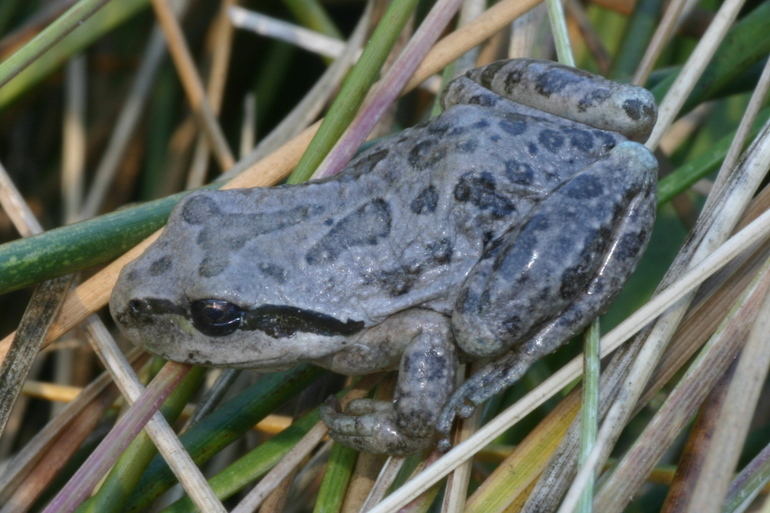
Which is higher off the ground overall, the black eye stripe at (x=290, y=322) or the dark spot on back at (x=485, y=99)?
the dark spot on back at (x=485, y=99)

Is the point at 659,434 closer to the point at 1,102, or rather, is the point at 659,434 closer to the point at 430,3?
the point at 430,3

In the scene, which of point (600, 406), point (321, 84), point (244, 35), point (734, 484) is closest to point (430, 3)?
point (321, 84)

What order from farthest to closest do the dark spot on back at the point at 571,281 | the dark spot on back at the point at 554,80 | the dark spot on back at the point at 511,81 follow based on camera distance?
the dark spot on back at the point at 511,81
the dark spot on back at the point at 554,80
the dark spot on back at the point at 571,281

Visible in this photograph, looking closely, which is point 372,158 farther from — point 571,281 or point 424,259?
point 571,281

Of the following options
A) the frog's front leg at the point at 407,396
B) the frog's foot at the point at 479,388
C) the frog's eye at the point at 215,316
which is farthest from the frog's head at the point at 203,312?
the frog's foot at the point at 479,388

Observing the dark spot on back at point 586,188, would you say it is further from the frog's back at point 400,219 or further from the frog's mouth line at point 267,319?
the frog's mouth line at point 267,319

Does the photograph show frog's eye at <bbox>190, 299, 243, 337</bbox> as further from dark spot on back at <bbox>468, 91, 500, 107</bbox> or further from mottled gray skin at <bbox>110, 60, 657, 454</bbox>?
dark spot on back at <bbox>468, 91, 500, 107</bbox>

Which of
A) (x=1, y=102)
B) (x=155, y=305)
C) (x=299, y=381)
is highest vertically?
(x=1, y=102)
